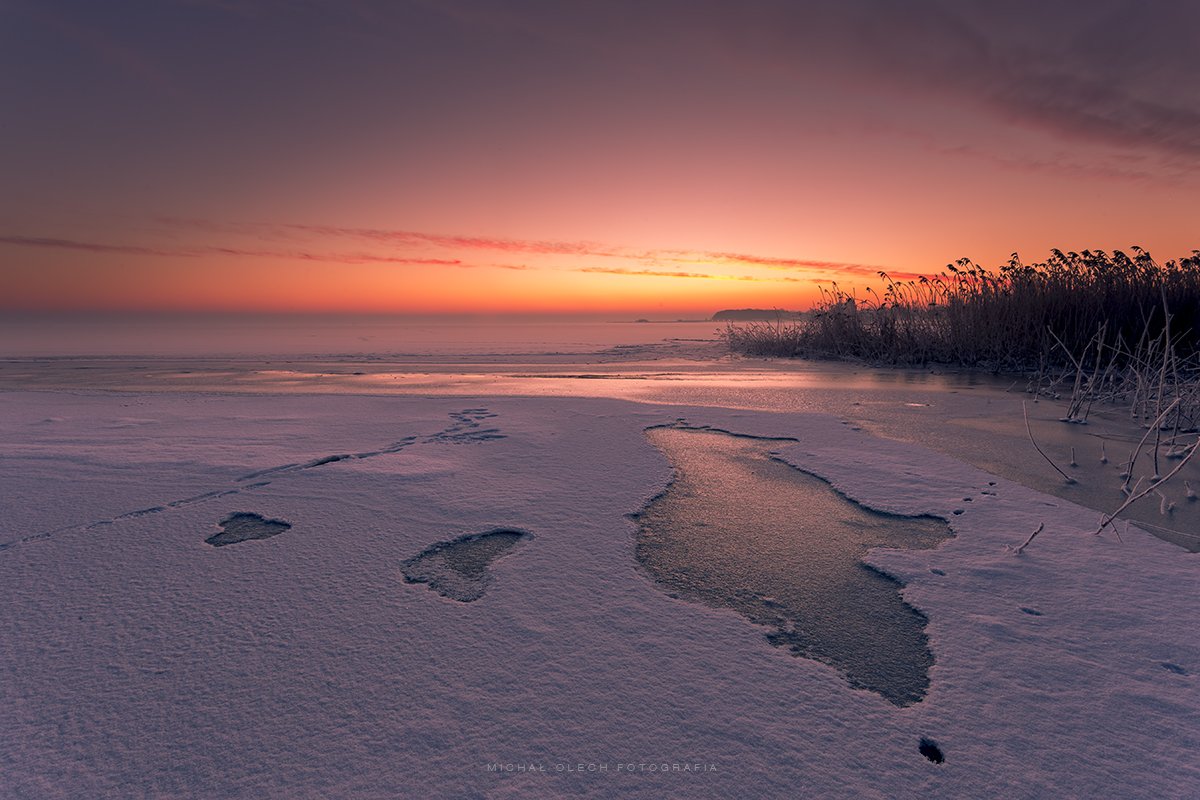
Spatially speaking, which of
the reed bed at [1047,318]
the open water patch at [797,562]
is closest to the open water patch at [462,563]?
the open water patch at [797,562]

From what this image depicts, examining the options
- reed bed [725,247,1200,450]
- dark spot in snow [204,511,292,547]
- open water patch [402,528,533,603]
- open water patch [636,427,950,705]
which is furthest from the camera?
reed bed [725,247,1200,450]

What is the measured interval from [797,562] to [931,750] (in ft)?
2.68

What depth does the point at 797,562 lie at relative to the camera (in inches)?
71.8

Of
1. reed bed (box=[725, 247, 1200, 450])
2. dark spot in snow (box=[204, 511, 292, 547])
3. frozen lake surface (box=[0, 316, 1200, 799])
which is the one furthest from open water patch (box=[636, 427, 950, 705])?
reed bed (box=[725, 247, 1200, 450])

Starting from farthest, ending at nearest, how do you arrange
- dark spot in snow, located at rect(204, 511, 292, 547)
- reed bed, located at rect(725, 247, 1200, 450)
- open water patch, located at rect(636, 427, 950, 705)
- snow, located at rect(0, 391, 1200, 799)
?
reed bed, located at rect(725, 247, 1200, 450)
dark spot in snow, located at rect(204, 511, 292, 547)
open water patch, located at rect(636, 427, 950, 705)
snow, located at rect(0, 391, 1200, 799)

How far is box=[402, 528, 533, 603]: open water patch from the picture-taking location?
1621 millimetres

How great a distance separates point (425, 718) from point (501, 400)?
445cm

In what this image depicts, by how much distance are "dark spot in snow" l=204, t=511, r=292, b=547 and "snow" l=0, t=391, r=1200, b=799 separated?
5cm

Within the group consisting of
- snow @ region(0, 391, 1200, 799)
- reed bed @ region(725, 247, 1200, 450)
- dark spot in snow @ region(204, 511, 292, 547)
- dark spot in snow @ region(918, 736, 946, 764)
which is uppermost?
reed bed @ region(725, 247, 1200, 450)

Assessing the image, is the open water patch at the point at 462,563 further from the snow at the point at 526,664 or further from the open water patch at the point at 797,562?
the open water patch at the point at 797,562

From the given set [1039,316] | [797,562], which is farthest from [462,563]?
[1039,316]

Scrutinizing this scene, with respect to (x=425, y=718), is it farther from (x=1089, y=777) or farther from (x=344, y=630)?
(x=1089, y=777)

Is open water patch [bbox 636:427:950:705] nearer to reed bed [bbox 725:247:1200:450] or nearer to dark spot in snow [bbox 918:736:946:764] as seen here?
dark spot in snow [bbox 918:736:946:764]

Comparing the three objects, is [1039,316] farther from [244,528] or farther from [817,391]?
[244,528]
